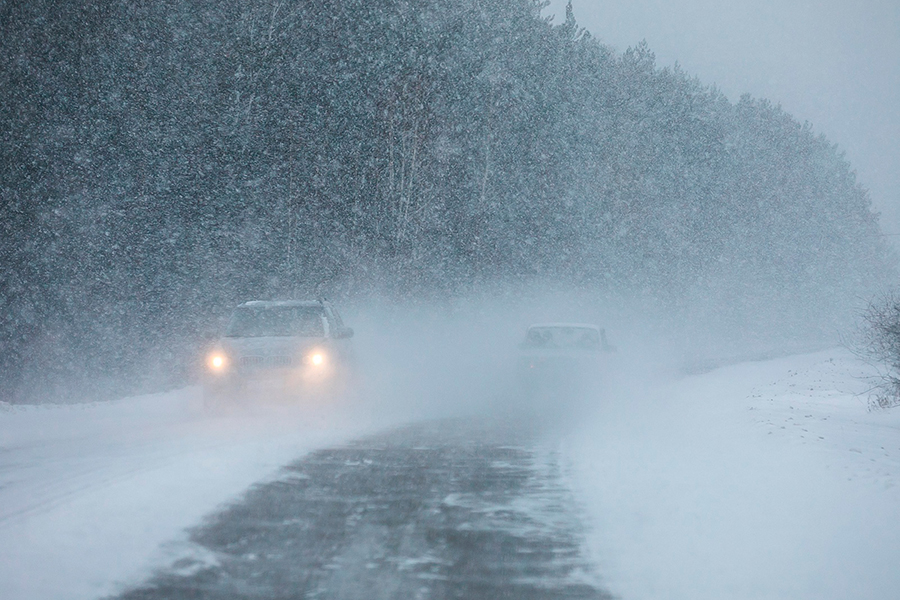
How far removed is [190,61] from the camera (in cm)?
2773

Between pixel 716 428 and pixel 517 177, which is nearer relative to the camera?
pixel 716 428

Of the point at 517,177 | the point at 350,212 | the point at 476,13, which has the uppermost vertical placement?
the point at 476,13

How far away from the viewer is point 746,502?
820cm

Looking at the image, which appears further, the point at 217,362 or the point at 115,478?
the point at 217,362

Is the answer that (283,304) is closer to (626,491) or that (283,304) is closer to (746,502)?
(626,491)

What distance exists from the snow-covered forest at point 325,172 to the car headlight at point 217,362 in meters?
4.30

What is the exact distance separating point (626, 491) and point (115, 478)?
15.1ft

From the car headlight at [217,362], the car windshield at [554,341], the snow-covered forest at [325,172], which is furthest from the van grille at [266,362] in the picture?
the car windshield at [554,341]

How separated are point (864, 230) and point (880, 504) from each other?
91.1 m

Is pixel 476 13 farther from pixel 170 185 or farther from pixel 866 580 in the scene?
pixel 866 580

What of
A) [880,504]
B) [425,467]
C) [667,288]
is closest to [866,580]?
[880,504]

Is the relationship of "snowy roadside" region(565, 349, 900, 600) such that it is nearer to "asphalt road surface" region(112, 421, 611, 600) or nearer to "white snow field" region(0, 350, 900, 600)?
"white snow field" region(0, 350, 900, 600)

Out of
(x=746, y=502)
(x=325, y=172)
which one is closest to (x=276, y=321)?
(x=746, y=502)

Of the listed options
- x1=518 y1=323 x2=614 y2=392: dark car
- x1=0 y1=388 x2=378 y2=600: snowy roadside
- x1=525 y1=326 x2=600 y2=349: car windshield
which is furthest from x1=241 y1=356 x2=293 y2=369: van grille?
x1=525 y1=326 x2=600 y2=349: car windshield
